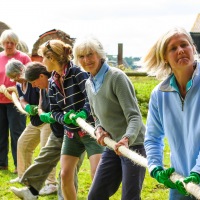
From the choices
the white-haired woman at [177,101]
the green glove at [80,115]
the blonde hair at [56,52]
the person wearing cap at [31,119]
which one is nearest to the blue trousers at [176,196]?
the white-haired woman at [177,101]

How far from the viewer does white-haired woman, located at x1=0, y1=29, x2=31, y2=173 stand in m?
6.86

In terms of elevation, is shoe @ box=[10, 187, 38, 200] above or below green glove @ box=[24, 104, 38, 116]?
below

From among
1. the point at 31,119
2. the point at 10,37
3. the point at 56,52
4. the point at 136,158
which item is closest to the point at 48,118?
the point at 56,52

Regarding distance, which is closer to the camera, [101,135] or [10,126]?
[101,135]

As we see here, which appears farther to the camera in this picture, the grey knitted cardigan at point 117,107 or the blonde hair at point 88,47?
the blonde hair at point 88,47

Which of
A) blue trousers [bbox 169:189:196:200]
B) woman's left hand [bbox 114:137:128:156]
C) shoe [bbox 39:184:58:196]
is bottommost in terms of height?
shoe [bbox 39:184:58:196]

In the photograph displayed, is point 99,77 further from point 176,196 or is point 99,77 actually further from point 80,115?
point 176,196

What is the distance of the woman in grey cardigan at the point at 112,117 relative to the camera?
3.56m

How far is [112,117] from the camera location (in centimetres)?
370

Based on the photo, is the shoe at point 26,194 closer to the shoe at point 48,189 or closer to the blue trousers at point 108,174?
the shoe at point 48,189

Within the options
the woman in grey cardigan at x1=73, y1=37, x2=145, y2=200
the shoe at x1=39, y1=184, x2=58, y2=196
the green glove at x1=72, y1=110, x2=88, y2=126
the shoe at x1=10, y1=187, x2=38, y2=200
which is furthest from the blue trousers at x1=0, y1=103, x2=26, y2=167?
the woman in grey cardigan at x1=73, y1=37, x2=145, y2=200

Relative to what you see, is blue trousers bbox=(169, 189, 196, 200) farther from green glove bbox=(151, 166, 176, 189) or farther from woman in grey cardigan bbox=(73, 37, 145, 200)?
woman in grey cardigan bbox=(73, 37, 145, 200)

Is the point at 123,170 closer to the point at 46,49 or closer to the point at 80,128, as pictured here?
the point at 80,128

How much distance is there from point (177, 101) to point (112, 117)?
40.7 inches
